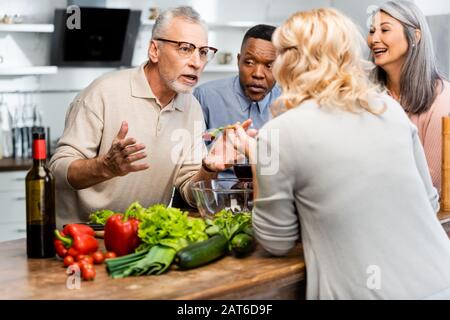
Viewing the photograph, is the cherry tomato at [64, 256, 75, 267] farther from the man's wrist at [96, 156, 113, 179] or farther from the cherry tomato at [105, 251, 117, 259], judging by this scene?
the man's wrist at [96, 156, 113, 179]

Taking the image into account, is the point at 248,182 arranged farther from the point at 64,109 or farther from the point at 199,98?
the point at 64,109

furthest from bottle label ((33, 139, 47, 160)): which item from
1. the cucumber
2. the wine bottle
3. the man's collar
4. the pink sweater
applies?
the pink sweater

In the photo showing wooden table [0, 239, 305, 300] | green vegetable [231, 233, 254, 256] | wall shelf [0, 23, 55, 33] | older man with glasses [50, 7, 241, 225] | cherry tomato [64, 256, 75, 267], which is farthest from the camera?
wall shelf [0, 23, 55, 33]

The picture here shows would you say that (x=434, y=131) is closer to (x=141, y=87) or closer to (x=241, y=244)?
(x=141, y=87)

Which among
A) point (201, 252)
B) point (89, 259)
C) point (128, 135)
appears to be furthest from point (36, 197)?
point (128, 135)

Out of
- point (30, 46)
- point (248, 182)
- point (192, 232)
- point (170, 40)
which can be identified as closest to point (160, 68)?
point (170, 40)

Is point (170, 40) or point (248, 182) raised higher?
point (170, 40)

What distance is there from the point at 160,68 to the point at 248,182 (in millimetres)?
758

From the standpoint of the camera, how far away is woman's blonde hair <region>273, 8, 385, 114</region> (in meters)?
2.19

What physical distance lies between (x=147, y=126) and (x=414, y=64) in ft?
4.26

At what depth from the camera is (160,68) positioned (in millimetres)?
3252

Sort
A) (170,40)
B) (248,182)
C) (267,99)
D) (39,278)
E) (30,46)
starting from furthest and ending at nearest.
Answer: (30,46) < (267,99) < (170,40) < (248,182) < (39,278)

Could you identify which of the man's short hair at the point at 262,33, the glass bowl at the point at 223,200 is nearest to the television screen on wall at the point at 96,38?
the man's short hair at the point at 262,33

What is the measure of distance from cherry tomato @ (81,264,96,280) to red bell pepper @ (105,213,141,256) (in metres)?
0.21
